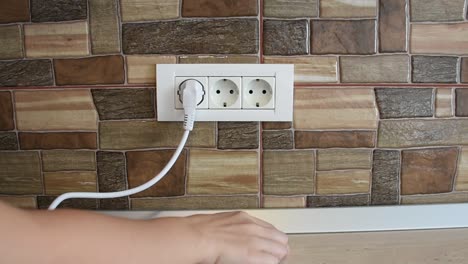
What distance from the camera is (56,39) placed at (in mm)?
641

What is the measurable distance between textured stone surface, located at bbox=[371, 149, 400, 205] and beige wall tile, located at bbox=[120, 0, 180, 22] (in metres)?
0.45

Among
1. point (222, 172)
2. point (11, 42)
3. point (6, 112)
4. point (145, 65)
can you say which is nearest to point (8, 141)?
point (6, 112)

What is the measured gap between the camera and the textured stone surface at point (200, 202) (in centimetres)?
67

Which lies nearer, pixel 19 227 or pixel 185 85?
pixel 19 227

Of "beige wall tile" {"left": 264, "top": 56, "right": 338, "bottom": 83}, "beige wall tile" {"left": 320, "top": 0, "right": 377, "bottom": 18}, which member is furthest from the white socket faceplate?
"beige wall tile" {"left": 320, "top": 0, "right": 377, "bottom": 18}

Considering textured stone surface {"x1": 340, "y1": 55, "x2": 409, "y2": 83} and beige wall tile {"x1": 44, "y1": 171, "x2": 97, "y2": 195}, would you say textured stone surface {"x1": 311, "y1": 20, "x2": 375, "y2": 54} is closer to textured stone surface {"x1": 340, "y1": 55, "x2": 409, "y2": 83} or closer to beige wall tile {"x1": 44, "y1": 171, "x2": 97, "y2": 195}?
textured stone surface {"x1": 340, "y1": 55, "x2": 409, "y2": 83}

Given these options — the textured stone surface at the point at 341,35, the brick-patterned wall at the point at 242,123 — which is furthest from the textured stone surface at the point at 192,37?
the textured stone surface at the point at 341,35

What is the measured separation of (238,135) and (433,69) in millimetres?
369

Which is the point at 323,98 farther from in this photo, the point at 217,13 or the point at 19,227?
the point at 19,227

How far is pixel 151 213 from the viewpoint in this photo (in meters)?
0.67

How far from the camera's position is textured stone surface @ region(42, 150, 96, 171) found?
0.66m

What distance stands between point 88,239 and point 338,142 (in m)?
0.45

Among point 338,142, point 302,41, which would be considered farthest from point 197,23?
point 338,142

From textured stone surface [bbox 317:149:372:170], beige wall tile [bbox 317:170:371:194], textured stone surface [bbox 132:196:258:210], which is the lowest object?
textured stone surface [bbox 132:196:258:210]
